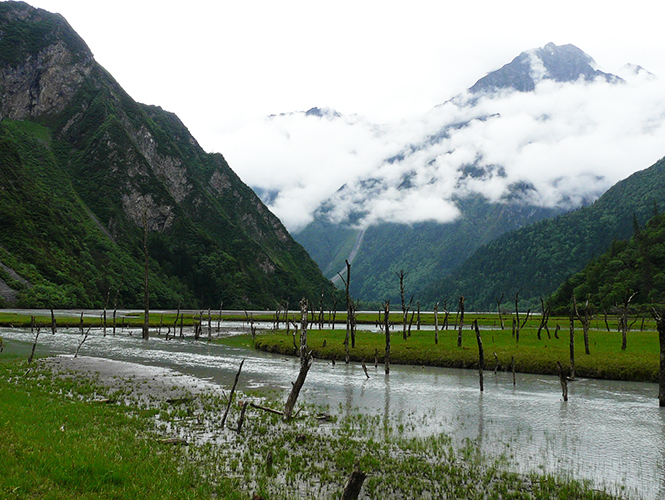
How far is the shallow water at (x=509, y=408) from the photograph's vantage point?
1672 cm

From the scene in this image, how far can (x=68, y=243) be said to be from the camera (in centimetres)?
14575

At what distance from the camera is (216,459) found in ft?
49.6

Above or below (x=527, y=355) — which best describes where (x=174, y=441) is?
above

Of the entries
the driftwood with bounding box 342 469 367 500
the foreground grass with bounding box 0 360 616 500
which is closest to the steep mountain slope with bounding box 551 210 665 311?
the foreground grass with bounding box 0 360 616 500

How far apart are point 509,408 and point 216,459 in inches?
682

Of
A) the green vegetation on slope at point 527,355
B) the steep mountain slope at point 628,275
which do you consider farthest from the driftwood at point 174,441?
the steep mountain slope at point 628,275

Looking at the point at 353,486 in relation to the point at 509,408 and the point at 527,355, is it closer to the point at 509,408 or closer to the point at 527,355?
the point at 509,408

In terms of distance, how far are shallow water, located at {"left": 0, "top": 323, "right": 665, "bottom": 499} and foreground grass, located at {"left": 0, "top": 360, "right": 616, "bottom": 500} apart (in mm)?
1857

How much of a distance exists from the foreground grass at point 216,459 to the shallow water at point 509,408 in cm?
186

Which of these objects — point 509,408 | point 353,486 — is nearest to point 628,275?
point 509,408

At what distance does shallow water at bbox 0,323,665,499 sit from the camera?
54.9 feet

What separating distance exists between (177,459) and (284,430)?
245 inches

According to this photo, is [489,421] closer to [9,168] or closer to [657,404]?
[657,404]

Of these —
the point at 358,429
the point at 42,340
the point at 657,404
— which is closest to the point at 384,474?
the point at 358,429
